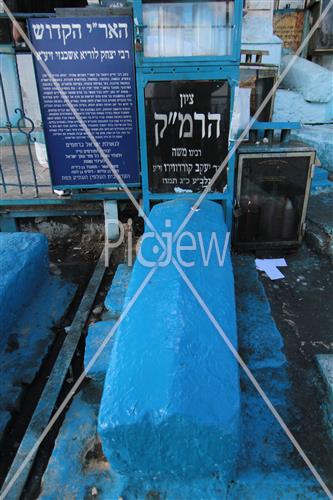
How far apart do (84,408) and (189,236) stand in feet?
3.99

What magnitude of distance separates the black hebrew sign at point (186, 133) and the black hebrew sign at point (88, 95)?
0.43m

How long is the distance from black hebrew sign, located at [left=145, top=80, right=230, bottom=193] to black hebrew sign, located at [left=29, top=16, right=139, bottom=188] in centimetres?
43

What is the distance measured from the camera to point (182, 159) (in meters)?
3.33

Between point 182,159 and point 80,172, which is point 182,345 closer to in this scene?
point 182,159

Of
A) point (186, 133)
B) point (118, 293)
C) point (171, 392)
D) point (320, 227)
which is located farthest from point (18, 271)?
point (320, 227)

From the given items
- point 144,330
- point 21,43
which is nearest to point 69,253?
point 144,330

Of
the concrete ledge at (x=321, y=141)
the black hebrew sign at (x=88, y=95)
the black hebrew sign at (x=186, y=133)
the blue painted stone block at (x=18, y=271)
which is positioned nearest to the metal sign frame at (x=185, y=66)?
the black hebrew sign at (x=186, y=133)

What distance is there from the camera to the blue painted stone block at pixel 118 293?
3094mm

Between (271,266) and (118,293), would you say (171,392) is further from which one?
(271,266)

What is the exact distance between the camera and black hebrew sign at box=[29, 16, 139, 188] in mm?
3238

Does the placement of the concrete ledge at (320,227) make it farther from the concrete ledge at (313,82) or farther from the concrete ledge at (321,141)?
the concrete ledge at (313,82)

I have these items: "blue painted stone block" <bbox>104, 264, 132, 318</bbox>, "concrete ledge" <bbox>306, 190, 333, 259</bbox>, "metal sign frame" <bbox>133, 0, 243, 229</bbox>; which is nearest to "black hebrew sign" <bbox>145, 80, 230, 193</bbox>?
"metal sign frame" <bbox>133, 0, 243, 229</bbox>

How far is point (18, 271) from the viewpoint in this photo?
3033 millimetres

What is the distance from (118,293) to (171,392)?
1849 mm
